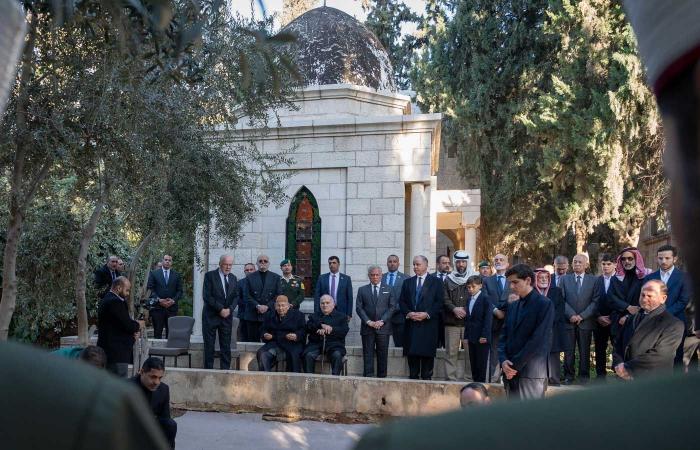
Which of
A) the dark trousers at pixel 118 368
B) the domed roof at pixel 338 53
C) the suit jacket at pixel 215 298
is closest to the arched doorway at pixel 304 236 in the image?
the suit jacket at pixel 215 298

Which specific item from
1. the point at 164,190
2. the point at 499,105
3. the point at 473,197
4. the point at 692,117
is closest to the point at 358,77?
the point at 164,190

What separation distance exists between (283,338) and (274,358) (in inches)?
14.4

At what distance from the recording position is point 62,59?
8.10 metres

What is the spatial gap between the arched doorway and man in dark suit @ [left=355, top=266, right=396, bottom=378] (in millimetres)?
2890

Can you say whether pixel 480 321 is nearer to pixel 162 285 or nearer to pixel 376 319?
pixel 376 319

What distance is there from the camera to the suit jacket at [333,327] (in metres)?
12.4

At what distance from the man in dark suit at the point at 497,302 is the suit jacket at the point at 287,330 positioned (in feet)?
9.96

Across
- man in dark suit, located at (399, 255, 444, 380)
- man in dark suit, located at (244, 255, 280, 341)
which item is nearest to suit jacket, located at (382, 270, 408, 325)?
man in dark suit, located at (399, 255, 444, 380)

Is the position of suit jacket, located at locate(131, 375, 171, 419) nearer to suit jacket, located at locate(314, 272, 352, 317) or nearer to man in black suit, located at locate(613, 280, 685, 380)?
man in black suit, located at locate(613, 280, 685, 380)

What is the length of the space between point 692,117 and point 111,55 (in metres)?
7.73

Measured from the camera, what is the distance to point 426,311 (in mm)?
12086

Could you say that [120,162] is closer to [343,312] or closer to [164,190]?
[164,190]

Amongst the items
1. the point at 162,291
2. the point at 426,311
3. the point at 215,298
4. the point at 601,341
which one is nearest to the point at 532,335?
the point at 426,311

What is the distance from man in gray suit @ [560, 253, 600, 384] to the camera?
39.4 feet
